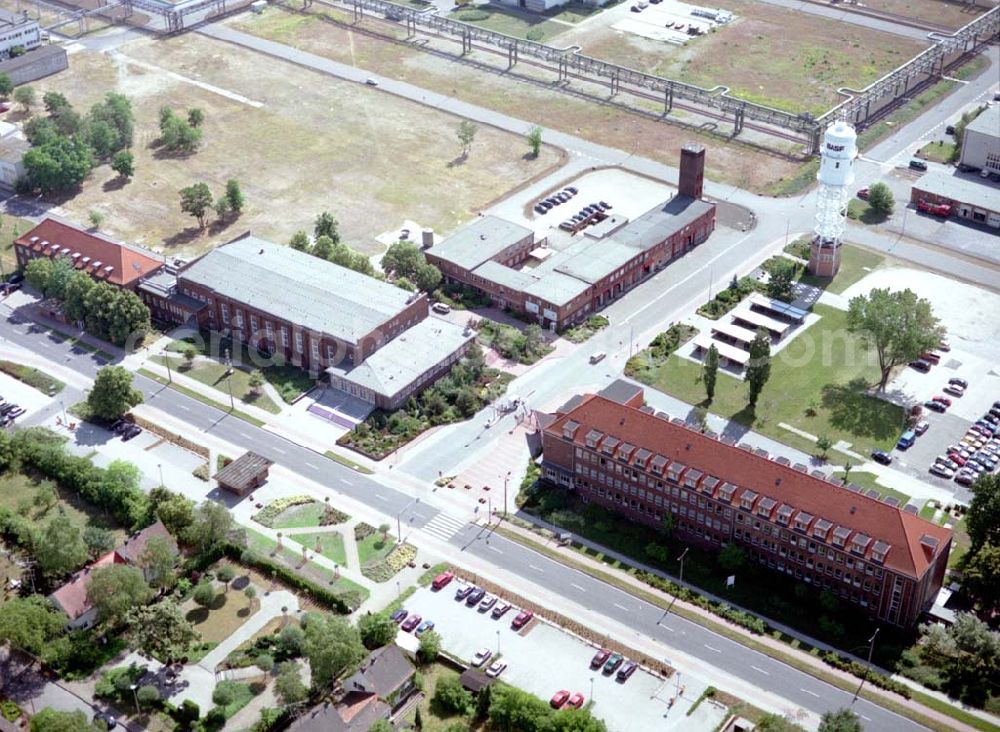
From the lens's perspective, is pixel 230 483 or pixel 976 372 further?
pixel 976 372

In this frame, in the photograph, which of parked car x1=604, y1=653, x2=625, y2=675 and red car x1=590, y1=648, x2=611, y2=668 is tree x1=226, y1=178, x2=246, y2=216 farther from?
parked car x1=604, y1=653, x2=625, y2=675

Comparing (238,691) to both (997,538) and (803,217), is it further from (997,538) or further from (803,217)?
(803,217)

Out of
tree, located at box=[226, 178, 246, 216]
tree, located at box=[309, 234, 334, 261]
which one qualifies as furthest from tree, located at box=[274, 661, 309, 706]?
tree, located at box=[226, 178, 246, 216]

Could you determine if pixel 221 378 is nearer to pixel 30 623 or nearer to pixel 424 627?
pixel 30 623

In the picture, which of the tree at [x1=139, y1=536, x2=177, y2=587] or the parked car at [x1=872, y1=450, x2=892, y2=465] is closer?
the tree at [x1=139, y1=536, x2=177, y2=587]

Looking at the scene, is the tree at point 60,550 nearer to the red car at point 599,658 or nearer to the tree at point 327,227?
the red car at point 599,658

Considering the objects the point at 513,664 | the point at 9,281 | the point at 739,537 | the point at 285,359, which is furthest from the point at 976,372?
the point at 9,281
